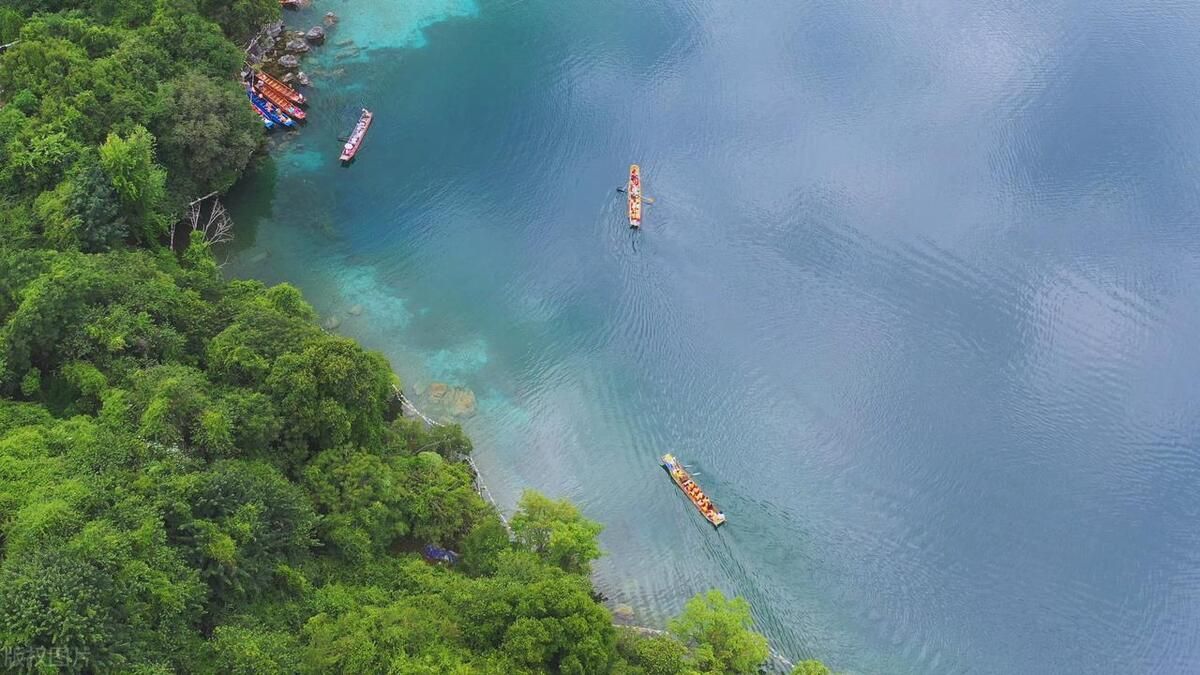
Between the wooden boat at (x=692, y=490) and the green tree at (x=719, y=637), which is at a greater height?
the wooden boat at (x=692, y=490)

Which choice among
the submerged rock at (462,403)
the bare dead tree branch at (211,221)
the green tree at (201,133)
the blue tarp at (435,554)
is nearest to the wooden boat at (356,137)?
the green tree at (201,133)

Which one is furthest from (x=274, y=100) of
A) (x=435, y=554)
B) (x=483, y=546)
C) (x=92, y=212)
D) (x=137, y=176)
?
(x=483, y=546)

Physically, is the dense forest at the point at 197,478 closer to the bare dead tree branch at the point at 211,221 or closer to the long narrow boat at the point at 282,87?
the bare dead tree branch at the point at 211,221

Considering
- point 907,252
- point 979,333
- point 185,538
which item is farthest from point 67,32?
point 979,333

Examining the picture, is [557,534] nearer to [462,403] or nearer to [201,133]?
[462,403]

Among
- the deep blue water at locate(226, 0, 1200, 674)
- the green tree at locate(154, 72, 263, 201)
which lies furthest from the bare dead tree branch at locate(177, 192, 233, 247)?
the deep blue water at locate(226, 0, 1200, 674)

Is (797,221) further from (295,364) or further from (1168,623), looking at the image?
(295,364)

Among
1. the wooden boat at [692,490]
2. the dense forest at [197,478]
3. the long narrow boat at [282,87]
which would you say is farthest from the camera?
the long narrow boat at [282,87]
